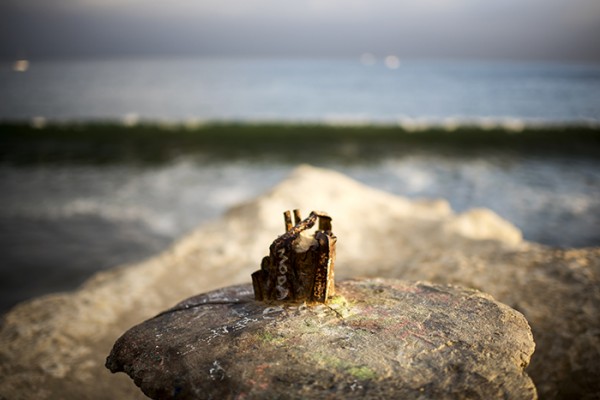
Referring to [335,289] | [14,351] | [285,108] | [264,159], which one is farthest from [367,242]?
[285,108]

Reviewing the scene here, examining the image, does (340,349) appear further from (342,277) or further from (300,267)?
(342,277)

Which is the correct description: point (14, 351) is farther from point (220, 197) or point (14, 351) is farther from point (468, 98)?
point (468, 98)

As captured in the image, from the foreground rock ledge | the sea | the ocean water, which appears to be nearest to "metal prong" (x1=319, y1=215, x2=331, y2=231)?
the foreground rock ledge

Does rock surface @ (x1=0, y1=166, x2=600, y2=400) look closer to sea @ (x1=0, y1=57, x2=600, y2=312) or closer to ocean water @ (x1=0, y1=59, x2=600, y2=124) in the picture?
sea @ (x1=0, y1=57, x2=600, y2=312)

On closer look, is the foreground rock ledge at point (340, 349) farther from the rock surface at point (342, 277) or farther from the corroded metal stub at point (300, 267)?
the rock surface at point (342, 277)

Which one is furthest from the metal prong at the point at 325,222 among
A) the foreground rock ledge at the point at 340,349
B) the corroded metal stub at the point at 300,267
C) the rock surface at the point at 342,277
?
the rock surface at the point at 342,277
